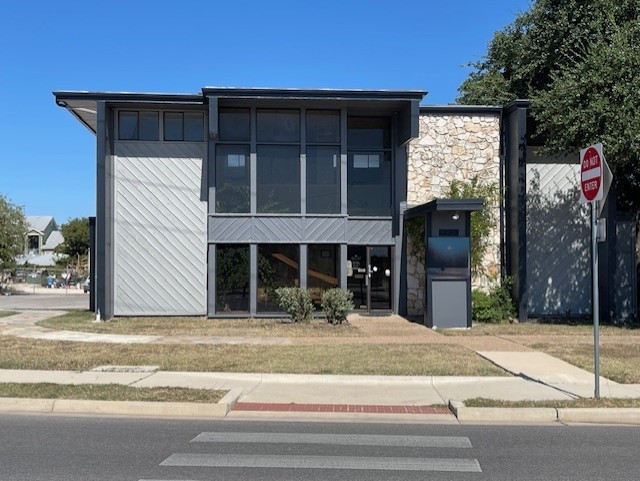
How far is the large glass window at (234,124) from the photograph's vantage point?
21.2 metres

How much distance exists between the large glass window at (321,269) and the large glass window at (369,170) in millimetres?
1476

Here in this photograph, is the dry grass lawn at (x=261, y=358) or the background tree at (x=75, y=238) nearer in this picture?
the dry grass lawn at (x=261, y=358)

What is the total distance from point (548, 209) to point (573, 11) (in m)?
8.52

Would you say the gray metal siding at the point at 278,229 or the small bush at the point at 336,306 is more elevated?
the gray metal siding at the point at 278,229

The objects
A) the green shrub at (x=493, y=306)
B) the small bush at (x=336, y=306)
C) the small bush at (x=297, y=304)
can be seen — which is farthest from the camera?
the green shrub at (x=493, y=306)

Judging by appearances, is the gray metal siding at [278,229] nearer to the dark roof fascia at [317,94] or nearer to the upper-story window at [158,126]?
the upper-story window at [158,126]

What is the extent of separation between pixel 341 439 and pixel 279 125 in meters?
15.3

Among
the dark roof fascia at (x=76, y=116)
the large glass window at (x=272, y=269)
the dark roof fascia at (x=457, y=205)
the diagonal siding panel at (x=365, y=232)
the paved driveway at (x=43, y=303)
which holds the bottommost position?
the paved driveway at (x=43, y=303)

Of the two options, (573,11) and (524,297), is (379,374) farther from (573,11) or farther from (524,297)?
(573,11)

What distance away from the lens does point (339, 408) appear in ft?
29.4

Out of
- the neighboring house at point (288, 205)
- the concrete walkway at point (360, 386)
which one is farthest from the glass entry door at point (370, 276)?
the concrete walkway at point (360, 386)

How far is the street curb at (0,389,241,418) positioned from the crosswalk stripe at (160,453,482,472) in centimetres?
205

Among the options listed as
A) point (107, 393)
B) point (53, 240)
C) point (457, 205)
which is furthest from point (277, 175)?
point (53, 240)

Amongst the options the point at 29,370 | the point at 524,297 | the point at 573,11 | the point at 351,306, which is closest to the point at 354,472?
the point at 29,370
